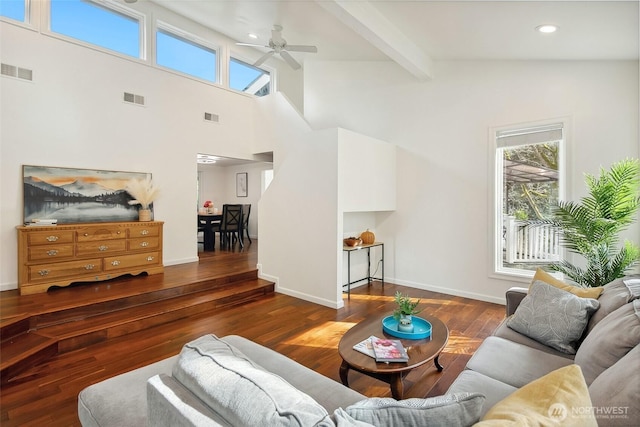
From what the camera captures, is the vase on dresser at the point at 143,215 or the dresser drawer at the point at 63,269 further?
the vase on dresser at the point at 143,215

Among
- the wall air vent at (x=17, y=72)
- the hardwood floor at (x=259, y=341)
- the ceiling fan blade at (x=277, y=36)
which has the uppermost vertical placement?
the ceiling fan blade at (x=277, y=36)

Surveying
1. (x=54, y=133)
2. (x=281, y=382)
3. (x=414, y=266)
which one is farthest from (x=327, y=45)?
(x=281, y=382)

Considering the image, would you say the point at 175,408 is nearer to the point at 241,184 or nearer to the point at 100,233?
the point at 100,233

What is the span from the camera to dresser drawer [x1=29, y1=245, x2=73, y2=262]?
384cm

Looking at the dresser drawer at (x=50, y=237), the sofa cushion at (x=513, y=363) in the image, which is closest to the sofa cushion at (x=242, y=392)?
the sofa cushion at (x=513, y=363)

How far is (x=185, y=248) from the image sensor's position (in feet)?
18.8

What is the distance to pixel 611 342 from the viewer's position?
1.51m

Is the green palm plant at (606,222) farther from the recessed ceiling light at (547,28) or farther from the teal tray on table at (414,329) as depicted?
the teal tray on table at (414,329)

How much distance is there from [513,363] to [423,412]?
48.9 inches

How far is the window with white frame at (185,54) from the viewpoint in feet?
18.1

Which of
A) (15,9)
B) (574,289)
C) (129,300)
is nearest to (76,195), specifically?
(129,300)

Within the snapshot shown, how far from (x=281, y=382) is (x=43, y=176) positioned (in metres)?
5.01

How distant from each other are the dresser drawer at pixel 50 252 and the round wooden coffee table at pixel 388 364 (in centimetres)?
390

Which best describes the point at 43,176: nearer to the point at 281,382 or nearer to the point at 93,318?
the point at 93,318
